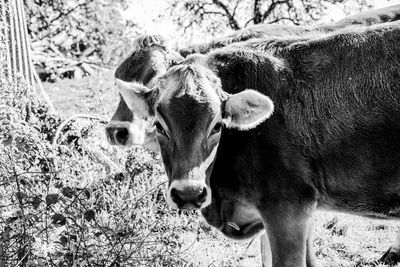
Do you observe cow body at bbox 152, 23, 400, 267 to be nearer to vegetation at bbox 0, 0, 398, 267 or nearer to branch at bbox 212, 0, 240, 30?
vegetation at bbox 0, 0, 398, 267

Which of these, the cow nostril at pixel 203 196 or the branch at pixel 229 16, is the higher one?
the cow nostril at pixel 203 196

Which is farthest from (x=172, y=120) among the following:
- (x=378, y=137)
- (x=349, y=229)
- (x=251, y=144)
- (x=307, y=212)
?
(x=349, y=229)

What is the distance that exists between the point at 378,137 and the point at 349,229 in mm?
3256

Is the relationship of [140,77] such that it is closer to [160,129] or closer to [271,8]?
[160,129]

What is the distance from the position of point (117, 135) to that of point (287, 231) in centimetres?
270

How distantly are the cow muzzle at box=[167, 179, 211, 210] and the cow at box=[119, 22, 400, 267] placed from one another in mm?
191

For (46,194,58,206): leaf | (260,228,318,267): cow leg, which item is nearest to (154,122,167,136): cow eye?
(46,194,58,206): leaf

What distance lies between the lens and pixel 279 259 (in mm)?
4168

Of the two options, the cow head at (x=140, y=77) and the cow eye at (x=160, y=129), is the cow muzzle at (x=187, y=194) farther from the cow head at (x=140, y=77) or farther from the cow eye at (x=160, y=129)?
the cow head at (x=140, y=77)

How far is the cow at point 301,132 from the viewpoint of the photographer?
13.2 feet

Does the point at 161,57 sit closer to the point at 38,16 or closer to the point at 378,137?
the point at 378,137

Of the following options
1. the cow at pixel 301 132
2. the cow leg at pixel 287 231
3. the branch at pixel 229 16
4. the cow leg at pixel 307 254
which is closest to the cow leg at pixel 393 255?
the cow leg at pixel 307 254

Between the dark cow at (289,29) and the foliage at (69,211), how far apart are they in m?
1.62

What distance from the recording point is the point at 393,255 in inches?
239
